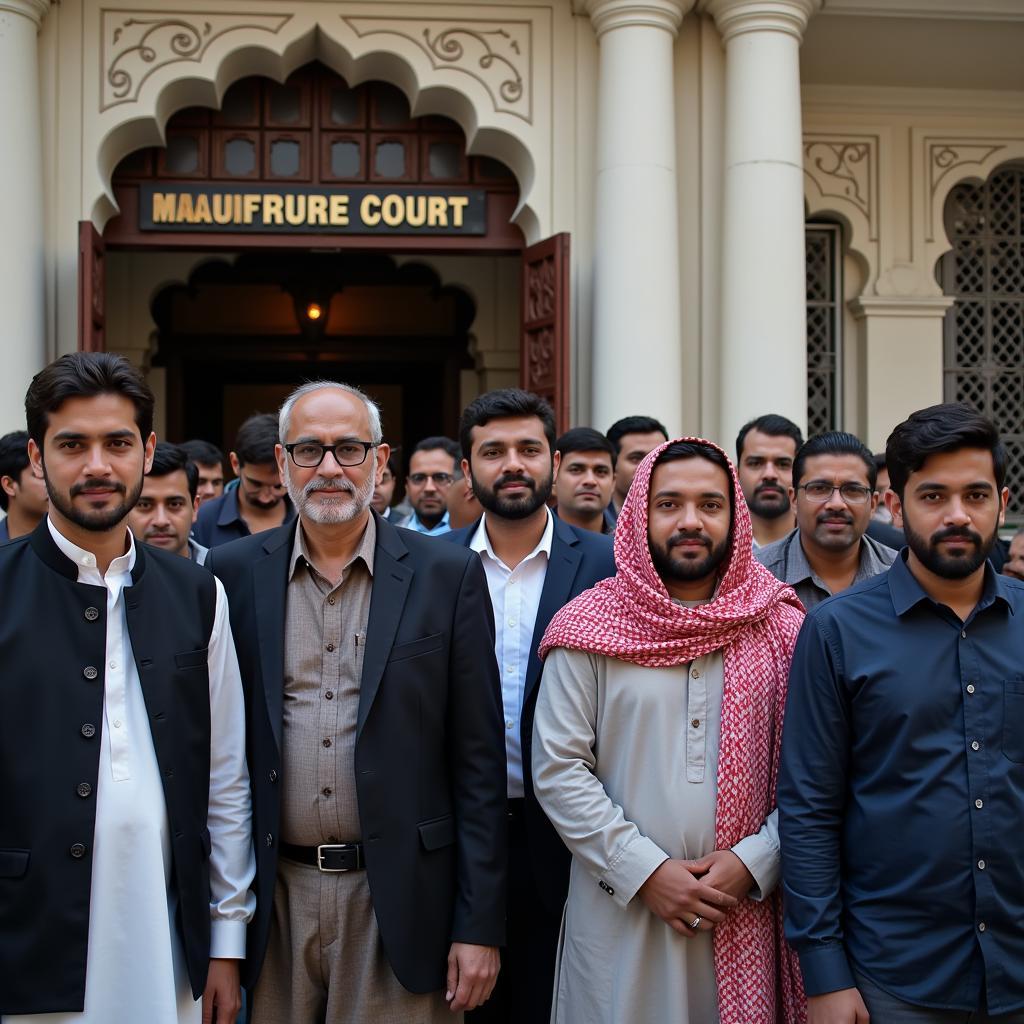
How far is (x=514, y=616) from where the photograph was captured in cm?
296

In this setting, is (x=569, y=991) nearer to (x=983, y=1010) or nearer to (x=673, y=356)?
(x=983, y=1010)

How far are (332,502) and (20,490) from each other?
5.99ft

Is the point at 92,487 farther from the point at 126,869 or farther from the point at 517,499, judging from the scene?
the point at 517,499

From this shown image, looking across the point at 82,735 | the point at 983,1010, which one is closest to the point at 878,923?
the point at 983,1010

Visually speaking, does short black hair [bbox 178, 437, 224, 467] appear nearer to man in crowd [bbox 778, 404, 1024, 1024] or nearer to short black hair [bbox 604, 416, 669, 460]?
short black hair [bbox 604, 416, 669, 460]

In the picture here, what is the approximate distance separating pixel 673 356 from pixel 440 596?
13.6 feet

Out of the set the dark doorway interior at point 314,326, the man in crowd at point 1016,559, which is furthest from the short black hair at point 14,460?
the dark doorway interior at point 314,326

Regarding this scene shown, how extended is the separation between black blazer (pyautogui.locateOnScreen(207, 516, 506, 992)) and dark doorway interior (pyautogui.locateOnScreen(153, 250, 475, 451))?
7.44 m

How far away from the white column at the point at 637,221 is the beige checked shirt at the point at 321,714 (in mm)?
3969

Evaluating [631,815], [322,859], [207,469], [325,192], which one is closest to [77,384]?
[322,859]

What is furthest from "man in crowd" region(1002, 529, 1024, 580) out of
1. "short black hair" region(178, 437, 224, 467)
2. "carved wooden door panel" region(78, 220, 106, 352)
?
"carved wooden door panel" region(78, 220, 106, 352)

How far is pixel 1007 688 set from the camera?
2148 millimetres

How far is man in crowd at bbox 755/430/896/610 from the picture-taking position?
3256mm

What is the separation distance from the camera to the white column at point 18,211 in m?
5.93
